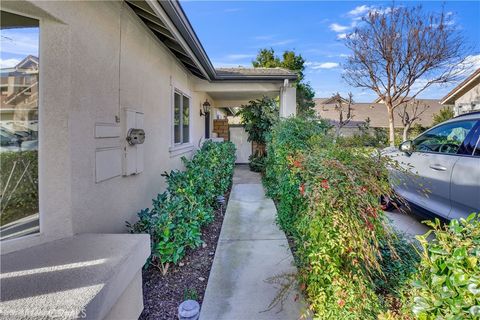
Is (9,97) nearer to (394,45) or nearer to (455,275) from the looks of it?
(455,275)

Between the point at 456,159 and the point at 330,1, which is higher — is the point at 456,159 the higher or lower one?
the lower one

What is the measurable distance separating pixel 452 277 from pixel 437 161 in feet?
12.7

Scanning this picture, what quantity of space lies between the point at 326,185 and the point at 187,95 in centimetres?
662

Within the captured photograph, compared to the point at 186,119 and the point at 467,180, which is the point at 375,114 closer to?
the point at 186,119

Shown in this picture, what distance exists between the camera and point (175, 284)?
3.12 m

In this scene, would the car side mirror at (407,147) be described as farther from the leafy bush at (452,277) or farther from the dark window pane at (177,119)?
the dark window pane at (177,119)

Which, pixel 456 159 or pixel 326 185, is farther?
pixel 456 159

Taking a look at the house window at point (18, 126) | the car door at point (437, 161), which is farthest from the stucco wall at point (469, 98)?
the house window at point (18, 126)

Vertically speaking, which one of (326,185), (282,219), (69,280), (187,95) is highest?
(187,95)

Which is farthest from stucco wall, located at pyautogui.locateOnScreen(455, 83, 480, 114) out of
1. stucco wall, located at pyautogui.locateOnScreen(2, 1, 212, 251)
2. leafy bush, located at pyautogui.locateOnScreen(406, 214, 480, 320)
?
stucco wall, located at pyautogui.locateOnScreen(2, 1, 212, 251)

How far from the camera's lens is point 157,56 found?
5.23m

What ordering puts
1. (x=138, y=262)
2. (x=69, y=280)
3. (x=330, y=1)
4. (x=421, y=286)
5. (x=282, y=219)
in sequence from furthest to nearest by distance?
(x=330, y=1) → (x=282, y=219) → (x=138, y=262) → (x=69, y=280) → (x=421, y=286)

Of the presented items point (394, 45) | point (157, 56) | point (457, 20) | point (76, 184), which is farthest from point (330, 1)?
point (457, 20)

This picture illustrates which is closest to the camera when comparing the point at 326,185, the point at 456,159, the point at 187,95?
the point at 326,185
